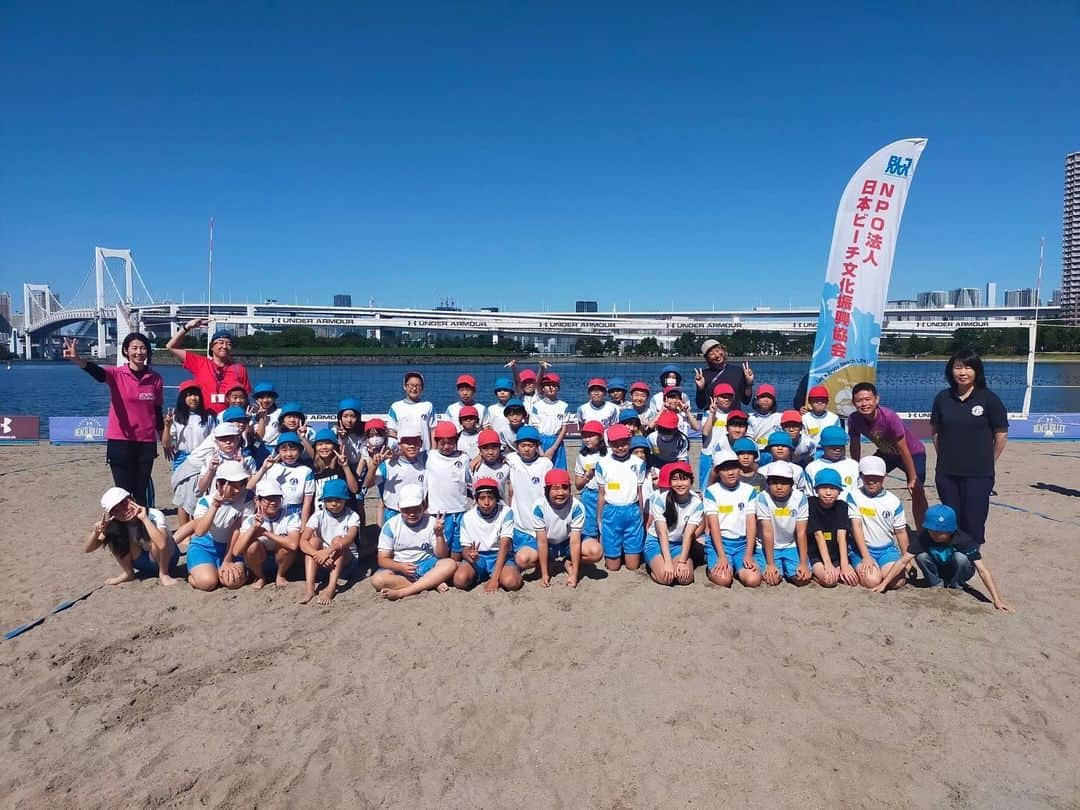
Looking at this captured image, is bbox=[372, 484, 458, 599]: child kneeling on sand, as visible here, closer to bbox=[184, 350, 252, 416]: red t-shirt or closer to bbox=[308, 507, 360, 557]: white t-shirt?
bbox=[308, 507, 360, 557]: white t-shirt

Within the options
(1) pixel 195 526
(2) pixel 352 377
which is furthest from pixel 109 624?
(2) pixel 352 377

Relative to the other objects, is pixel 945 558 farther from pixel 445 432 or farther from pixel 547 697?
pixel 445 432

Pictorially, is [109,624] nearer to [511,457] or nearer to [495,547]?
[495,547]

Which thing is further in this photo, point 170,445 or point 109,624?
point 170,445

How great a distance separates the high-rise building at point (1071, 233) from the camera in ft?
68.6

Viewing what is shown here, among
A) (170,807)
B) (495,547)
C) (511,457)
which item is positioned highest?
(511,457)

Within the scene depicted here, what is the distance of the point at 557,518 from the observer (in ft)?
16.1

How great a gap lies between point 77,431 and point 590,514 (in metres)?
11.1

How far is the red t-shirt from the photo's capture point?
18.2ft

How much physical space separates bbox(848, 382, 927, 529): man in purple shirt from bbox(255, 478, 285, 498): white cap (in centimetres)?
433

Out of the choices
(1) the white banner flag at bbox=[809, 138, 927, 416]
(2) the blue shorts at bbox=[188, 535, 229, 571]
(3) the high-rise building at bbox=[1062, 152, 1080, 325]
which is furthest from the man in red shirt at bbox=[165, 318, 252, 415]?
(3) the high-rise building at bbox=[1062, 152, 1080, 325]

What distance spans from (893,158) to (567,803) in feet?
21.8

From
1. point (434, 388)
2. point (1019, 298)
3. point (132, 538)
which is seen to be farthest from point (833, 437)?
point (1019, 298)

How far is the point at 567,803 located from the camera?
100 inches
